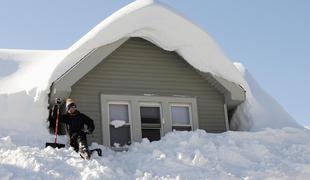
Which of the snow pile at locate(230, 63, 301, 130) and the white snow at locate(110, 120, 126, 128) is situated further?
the snow pile at locate(230, 63, 301, 130)

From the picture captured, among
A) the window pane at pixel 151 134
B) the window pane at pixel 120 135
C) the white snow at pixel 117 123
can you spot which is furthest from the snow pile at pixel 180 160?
the window pane at pixel 151 134

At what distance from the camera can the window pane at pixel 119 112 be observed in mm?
13438

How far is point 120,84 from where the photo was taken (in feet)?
44.8

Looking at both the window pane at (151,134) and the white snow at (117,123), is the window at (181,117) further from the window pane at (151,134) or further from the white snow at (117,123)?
the white snow at (117,123)

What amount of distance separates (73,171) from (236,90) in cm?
657

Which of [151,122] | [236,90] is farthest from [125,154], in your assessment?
[236,90]

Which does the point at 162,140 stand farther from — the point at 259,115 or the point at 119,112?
the point at 259,115

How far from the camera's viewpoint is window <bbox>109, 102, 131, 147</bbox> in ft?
→ 43.5

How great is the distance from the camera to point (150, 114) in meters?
13.9

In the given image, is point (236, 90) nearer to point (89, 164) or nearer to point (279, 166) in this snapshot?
point (279, 166)

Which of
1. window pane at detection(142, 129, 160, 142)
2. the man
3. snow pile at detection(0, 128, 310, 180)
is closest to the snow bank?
the man

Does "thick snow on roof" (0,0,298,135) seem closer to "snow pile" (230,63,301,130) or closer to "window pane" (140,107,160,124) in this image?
"snow pile" (230,63,301,130)

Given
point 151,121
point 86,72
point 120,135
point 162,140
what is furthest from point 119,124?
point 162,140

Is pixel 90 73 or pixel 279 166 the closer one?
pixel 279 166
